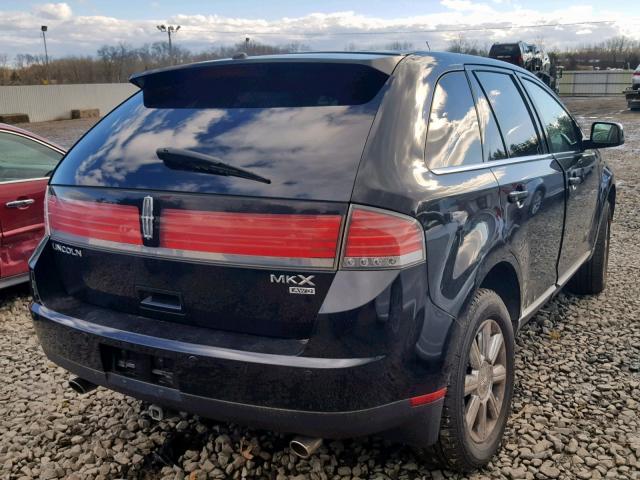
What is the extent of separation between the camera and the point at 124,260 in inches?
92.3

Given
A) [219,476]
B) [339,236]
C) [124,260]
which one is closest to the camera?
[339,236]

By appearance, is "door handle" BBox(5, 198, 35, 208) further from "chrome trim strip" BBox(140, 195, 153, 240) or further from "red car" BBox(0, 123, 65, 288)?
"chrome trim strip" BBox(140, 195, 153, 240)

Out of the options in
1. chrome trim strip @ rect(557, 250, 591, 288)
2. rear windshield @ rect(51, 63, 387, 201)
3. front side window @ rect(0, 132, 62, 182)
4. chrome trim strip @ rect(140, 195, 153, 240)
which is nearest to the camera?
rear windshield @ rect(51, 63, 387, 201)

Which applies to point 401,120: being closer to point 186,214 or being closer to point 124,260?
point 186,214

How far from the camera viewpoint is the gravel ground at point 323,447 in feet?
8.75

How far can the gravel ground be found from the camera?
8.75 feet

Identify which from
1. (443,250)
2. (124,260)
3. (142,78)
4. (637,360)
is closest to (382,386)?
(443,250)

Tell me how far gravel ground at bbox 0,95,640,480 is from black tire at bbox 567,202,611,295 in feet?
2.59

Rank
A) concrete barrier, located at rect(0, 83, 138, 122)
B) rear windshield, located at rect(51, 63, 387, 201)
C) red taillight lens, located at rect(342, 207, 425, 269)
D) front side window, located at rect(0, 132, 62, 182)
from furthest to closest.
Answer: concrete barrier, located at rect(0, 83, 138, 122), front side window, located at rect(0, 132, 62, 182), rear windshield, located at rect(51, 63, 387, 201), red taillight lens, located at rect(342, 207, 425, 269)

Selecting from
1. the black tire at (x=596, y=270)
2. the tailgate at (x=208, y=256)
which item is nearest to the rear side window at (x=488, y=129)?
the tailgate at (x=208, y=256)

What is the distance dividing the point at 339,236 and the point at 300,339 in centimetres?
38

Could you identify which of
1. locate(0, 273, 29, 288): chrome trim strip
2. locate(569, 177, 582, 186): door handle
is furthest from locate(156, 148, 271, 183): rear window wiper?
locate(0, 273, 29, 288): chrome trim strip

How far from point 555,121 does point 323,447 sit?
8.27 ft

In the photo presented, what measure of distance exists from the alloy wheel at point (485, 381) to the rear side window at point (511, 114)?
3.20ft
